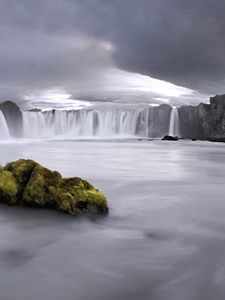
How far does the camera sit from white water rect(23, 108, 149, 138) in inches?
4478

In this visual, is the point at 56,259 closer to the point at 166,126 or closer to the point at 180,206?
the point at 180,206

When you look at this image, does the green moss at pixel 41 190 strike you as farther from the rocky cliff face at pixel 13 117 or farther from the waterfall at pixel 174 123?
the waterfall at pixel 174 123

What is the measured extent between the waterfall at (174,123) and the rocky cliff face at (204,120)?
138 cm

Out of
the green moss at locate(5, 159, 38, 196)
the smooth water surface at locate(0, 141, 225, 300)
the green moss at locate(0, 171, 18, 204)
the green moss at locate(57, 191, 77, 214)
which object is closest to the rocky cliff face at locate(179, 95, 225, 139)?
the green moss at locate(5, 159, 38, 196)

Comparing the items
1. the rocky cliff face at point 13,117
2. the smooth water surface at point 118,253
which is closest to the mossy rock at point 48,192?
the smooth water surface at point 118,253

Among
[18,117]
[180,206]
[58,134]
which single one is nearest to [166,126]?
[58,134]

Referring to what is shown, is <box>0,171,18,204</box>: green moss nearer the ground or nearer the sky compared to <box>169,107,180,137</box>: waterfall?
nearer the ground

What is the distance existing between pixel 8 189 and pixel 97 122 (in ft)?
351

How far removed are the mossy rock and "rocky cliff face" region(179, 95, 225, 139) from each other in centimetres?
9167

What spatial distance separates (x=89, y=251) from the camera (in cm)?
700

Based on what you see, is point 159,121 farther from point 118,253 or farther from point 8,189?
point 118,253

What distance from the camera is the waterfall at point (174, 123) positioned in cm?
11200

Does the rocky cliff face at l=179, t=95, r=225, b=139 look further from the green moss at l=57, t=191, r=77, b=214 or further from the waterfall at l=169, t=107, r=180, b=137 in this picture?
the green moss at l=57, t=191, r=77, b=214

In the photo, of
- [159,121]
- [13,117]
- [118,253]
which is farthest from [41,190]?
[13,117]
